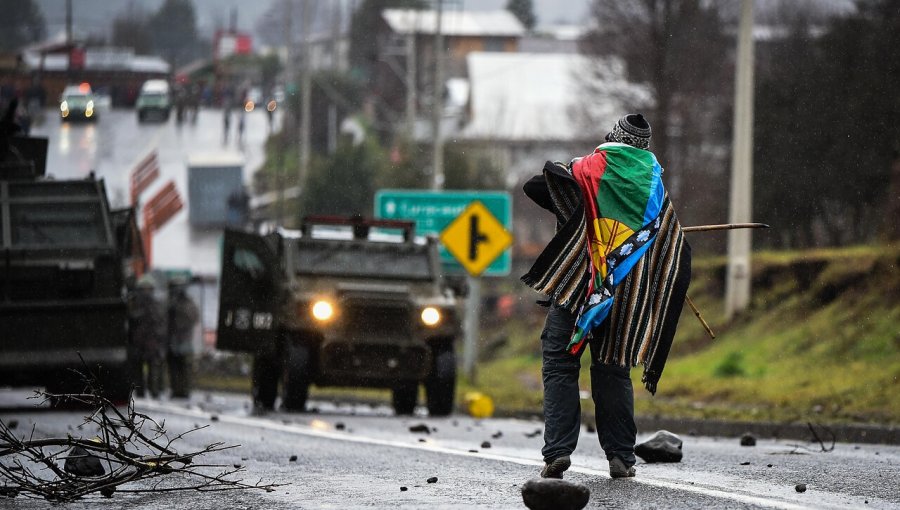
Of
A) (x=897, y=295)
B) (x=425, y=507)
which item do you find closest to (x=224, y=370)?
(x=897, y=295)

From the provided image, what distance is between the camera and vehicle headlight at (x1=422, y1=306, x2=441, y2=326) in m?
17.3

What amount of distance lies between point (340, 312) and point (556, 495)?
1091 cm

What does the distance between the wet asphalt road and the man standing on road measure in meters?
0.33

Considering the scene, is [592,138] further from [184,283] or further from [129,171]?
[184,283]

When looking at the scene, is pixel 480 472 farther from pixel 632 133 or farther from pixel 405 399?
pixel 405 399

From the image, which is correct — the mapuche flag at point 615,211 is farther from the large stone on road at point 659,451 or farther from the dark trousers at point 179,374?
the dark trousers at point 179,374

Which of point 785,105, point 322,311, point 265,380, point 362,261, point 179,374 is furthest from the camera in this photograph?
point 785,105

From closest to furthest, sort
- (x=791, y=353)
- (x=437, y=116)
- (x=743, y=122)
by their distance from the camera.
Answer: (x=791, y=353) → (x=743, y=122) → (x=437, y=116)

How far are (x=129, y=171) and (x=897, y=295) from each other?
2581cm

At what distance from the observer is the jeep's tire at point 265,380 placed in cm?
1759

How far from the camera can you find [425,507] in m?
6.54

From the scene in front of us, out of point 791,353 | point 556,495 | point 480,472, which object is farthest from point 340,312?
point 556,495

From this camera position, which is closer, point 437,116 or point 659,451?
point 659,451

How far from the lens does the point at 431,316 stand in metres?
17.3
